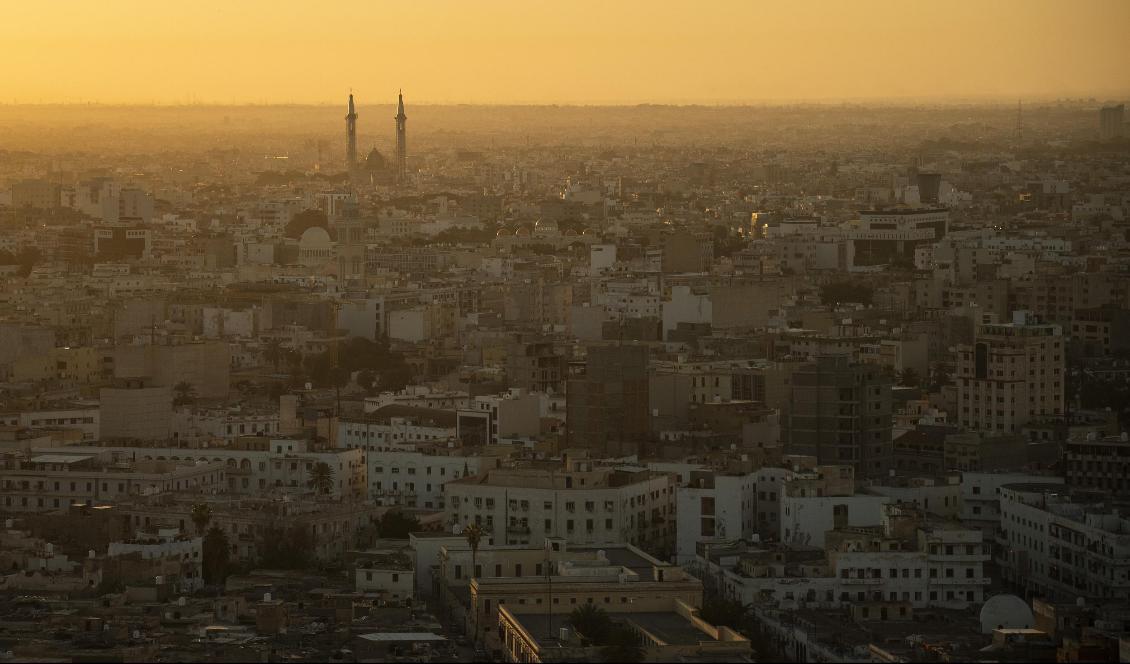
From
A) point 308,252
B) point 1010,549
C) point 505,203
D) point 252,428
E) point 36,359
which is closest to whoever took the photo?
point 1010,549

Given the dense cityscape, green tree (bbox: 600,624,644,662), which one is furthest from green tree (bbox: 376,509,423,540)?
green tree (bbox: 600,624,644,662)

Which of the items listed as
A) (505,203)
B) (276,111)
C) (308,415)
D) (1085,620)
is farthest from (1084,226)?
(276,111)

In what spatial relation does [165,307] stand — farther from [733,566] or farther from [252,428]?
[733,566]

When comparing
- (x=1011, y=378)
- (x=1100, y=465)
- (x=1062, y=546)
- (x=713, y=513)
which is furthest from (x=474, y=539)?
(x=1011, y=378)

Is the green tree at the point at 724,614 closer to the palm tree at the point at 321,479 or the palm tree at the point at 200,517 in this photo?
the palm tree at the point at 200,517

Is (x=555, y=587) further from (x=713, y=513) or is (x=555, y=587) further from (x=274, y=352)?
(x=274, y=352)

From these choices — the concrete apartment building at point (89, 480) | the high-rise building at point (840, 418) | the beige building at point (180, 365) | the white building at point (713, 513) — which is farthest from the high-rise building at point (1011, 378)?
the beige building at point (180, 365)

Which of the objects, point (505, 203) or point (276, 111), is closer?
point (505, 203)
